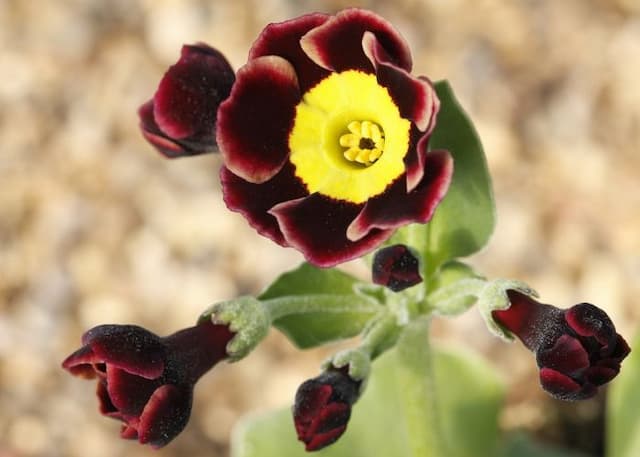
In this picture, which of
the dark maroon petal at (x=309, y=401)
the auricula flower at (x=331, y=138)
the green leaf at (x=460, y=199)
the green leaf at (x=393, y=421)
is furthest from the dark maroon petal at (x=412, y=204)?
the green leaf at (x=393, y=421)

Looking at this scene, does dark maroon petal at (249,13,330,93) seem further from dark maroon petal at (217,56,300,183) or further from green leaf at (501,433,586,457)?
green leaf at (501,433,586,457)

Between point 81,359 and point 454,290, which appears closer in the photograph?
point 81,359

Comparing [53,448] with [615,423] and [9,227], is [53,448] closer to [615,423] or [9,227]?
[9,227]

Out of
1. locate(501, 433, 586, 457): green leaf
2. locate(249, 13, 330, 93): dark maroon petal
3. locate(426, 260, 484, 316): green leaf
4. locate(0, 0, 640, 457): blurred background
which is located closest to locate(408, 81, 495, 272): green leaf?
locate(426, 260, 484, 316): green leaf

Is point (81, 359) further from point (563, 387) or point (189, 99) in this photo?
point (563, 387)

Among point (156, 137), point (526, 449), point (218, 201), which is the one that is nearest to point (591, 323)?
point (156, 137)
